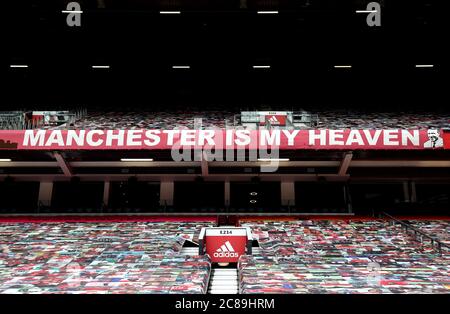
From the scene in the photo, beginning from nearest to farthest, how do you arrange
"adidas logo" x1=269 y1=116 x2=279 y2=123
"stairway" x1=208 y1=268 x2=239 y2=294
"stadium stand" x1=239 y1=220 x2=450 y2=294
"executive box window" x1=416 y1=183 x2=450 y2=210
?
"stadium stand" x1=239 y1=220 x2=450 y2=294
"stairway" x1=208 y1=268 x2=239 y2=294
"executive box window" x1=416 y1=183 x2=450 y2=210
"adidas logo" x1=269 y1=116 x2=279 y2=123

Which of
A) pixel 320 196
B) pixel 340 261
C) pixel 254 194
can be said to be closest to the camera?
pixel 340 261

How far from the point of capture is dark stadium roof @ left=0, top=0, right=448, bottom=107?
12.8 meters

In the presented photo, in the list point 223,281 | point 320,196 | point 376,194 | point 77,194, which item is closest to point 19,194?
point 77,194

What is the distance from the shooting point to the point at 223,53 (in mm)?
15922

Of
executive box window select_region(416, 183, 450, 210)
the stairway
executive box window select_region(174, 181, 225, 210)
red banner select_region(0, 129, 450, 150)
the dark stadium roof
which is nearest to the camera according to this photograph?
the stairway

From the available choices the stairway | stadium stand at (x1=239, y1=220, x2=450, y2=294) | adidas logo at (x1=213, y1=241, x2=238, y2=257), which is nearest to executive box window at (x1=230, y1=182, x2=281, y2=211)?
stadium stand at (x1=239, y1=220, x2=450, y2=294)

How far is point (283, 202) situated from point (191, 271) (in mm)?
6610

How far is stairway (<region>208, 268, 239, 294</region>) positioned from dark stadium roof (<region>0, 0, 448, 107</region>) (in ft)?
26.8

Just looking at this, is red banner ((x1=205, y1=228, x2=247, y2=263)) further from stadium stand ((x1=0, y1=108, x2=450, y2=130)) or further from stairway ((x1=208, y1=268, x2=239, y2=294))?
stadium stand ((x1=0, y1=108, x2=450, y2=130))

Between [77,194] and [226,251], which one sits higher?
[77,194]

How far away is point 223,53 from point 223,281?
10.5 metres

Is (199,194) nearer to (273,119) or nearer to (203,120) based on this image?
(203,120)

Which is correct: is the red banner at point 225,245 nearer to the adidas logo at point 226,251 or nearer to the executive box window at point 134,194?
the adidas logo at point 226,251
